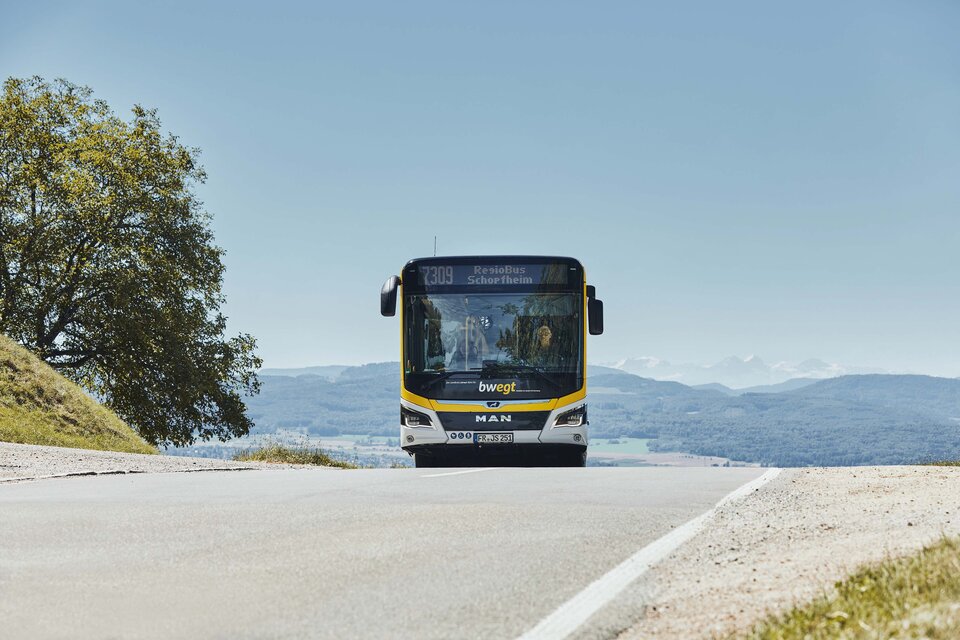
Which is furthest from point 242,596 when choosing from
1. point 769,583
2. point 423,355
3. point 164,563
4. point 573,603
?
point 423,355

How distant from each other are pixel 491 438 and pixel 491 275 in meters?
2.68

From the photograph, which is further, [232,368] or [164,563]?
[232,368]

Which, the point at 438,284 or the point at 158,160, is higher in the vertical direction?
the point at 158,160

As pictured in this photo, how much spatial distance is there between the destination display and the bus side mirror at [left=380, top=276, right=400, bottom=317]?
0.65m

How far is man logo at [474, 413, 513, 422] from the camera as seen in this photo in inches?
691

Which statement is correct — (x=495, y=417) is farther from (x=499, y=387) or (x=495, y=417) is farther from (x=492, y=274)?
(x=492, y=274)

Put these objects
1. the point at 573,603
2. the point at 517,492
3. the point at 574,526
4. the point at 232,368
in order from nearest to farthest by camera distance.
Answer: the point at 573,603
the point at 574,526
the point at 517,492
the point at 232,368

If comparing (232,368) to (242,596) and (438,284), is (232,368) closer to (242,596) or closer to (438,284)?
(438,284)

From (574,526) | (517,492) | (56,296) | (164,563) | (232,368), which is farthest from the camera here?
(232,368)

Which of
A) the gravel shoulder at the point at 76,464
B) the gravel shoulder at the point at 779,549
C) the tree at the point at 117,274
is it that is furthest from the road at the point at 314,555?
the tree at the point at 117,274

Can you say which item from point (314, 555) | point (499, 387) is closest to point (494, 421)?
point (499, 387)

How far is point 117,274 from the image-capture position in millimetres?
33344

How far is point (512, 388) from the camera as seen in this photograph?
17562 mm

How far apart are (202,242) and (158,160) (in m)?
3.03
